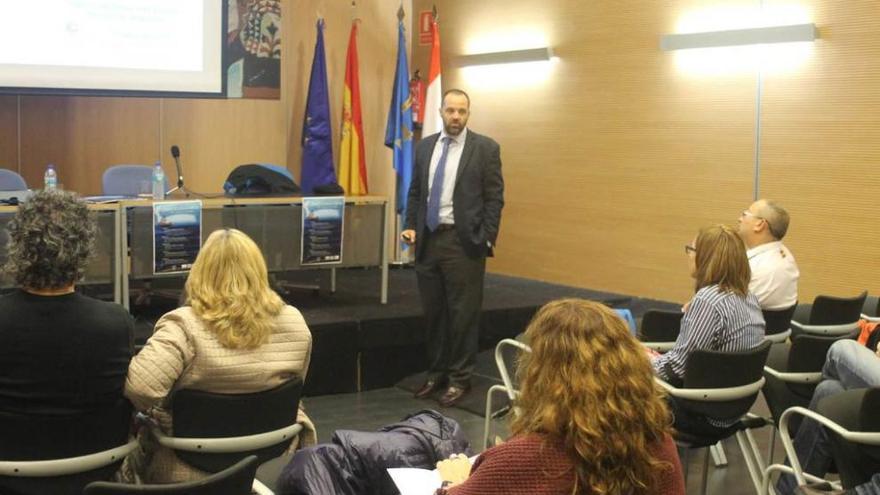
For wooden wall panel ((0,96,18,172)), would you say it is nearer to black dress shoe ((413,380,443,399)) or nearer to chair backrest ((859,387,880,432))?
black dress shoe ((413,380,443,399))

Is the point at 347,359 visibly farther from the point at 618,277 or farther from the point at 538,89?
the point at 538,89

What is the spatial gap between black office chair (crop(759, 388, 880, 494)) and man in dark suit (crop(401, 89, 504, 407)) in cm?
241

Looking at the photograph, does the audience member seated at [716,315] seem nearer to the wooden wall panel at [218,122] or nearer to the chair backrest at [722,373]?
the chair backrest at [722,373]

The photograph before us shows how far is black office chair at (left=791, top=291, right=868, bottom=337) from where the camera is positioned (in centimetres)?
462

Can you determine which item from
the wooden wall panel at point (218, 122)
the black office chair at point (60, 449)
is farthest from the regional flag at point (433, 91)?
the black office chair at point (60, 449)

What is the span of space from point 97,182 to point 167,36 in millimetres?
1591

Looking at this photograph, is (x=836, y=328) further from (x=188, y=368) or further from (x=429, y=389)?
(x=188, y=368)

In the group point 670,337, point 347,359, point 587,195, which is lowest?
point 347,359

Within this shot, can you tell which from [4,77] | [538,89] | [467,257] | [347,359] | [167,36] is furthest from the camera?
[538,89]

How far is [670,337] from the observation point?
4430 millimetres

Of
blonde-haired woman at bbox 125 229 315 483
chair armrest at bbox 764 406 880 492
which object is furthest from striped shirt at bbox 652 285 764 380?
blonde-haired woman at bbox 125 229 315 483

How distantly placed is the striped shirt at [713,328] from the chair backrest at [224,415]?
4.85 feet

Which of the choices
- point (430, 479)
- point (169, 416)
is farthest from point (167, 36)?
point (430, 479)

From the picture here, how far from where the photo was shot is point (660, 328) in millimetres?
4422
